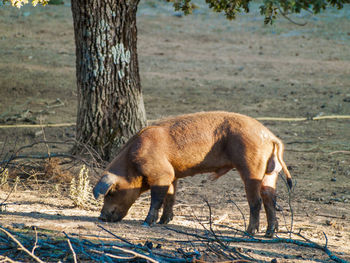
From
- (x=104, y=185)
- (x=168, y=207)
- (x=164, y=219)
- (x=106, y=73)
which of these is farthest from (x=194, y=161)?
(x=106, y=73)

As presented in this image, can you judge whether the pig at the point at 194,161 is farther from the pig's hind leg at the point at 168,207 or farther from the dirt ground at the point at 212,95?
the dirt ground at the point at 212,95

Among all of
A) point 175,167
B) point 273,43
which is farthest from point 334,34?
point 175,167

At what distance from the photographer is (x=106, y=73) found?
7.34 meters

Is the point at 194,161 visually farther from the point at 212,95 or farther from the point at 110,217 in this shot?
the point at 212,95

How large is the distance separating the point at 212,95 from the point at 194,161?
7507 millimetres

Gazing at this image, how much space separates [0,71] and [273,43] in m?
9.05

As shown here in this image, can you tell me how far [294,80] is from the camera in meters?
14.3

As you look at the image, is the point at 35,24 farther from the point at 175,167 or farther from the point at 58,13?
the point at 175,167

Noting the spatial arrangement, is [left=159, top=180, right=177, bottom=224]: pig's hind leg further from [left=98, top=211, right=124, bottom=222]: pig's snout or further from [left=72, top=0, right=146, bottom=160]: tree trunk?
[left=72, top=0, right=146, bottom=160]: tree trunk

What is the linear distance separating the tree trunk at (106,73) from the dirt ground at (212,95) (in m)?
0.74

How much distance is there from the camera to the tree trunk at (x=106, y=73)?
724 cm

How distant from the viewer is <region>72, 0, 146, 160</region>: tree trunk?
7242 millimetres

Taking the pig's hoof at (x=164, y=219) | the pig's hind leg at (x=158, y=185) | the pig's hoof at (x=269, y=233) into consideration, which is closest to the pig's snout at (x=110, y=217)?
the pig's hind leg at (x=158, y=185)

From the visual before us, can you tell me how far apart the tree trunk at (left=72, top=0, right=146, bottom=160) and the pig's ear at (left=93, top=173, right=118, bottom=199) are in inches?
80.6
